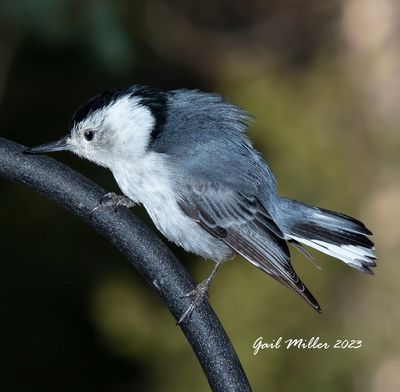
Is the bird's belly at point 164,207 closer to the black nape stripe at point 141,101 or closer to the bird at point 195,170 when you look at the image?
the bird at point 195,170

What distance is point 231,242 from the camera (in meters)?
2.21

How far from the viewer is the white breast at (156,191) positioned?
2.14 m

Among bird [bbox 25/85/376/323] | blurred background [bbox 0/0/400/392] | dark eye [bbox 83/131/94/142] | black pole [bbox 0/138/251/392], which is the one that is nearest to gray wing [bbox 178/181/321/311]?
bird [bbox 25/85/376/323]

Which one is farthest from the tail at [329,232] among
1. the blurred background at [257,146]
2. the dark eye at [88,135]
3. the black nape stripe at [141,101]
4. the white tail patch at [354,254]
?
the blurred background at [257,146]

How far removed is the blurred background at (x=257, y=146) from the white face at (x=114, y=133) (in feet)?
2.70

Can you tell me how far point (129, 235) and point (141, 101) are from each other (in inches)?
21.2

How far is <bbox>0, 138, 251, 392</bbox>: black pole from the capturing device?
5.43 ft

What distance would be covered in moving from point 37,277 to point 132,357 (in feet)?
2.98

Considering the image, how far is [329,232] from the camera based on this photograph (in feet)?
7.22

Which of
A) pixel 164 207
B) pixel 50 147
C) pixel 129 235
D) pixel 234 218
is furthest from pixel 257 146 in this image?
pixel 129 235

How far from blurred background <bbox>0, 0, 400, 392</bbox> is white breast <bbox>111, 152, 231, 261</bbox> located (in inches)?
29.5

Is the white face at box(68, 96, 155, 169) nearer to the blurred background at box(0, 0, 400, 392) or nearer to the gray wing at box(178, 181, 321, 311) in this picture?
the gray wing at box(178, 181, 321, 311)

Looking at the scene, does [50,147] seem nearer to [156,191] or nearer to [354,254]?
[156,191]

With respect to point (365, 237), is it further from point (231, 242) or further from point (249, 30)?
point (249, 30)
